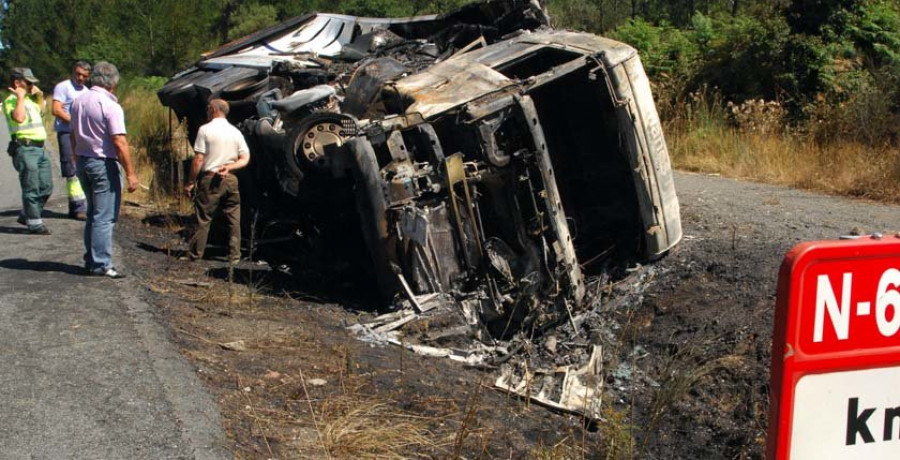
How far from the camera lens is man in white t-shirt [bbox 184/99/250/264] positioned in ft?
25.4

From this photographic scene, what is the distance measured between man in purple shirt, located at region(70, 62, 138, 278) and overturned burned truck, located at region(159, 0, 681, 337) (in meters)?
1.35

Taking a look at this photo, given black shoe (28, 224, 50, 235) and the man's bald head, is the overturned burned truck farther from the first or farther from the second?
black shoe (28, 224, 50, 235)

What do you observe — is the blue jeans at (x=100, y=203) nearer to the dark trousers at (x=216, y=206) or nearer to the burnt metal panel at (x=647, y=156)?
the dark trousers at (x=216, y=206)

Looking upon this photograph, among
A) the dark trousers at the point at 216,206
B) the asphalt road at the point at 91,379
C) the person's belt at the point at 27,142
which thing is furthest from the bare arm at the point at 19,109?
the asphalt road at the point at 91,379

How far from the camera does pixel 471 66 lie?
7.31 metres

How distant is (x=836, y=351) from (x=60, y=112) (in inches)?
338

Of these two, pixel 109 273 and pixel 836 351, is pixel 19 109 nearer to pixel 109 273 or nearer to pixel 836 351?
pixel 109 273

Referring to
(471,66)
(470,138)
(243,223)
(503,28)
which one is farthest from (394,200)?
(503,28)

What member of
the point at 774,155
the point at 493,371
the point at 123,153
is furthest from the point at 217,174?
the point at 774,155

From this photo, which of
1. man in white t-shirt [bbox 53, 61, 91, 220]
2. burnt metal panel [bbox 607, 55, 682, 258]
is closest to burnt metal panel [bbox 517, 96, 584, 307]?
burnt metal panel [bbox 607, 55, 682, 258]

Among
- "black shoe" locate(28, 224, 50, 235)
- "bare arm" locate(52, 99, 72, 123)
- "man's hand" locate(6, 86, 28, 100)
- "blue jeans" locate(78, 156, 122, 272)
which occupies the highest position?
"man's hand" locate(6, 86, 28, 100)

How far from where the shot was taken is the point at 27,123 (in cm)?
855

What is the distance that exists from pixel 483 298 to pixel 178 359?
248 cm

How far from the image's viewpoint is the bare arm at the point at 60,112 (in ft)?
29.5
